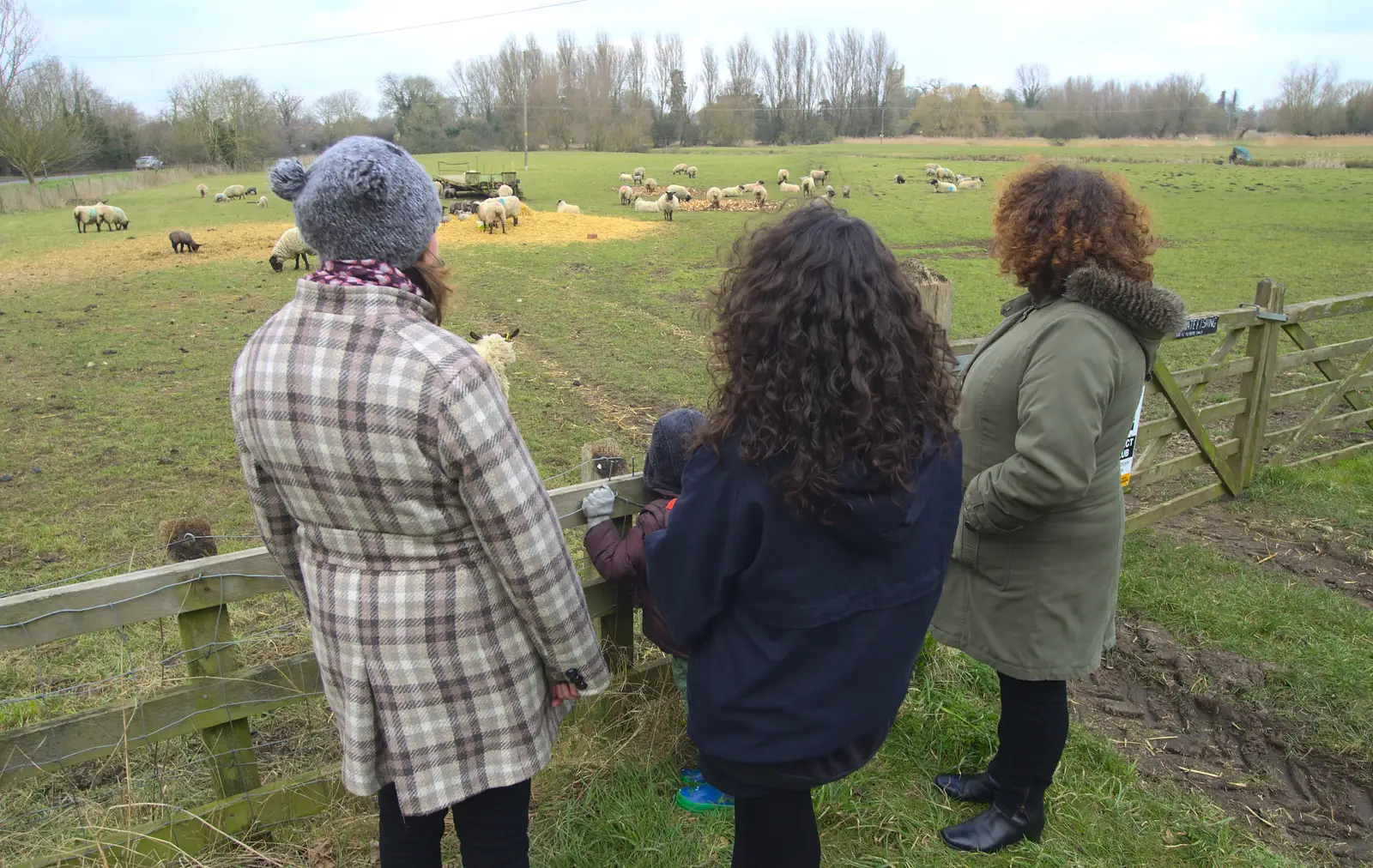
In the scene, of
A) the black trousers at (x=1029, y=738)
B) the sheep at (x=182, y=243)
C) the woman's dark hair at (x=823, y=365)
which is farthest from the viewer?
the sheep at (x=182, y=243)

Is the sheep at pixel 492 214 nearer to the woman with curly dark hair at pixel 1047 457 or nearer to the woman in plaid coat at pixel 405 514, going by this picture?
the woman with curly dark hair at pixel 1047 457

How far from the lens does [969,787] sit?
10.2ft

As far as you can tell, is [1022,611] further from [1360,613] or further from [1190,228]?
[1190,228]

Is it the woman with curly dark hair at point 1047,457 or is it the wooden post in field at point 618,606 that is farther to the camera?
the wooden post in field at point 618,606

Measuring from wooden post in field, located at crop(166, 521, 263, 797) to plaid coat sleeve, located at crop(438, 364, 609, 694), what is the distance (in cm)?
121

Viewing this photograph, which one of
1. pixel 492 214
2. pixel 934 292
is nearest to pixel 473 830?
pixel 934 292

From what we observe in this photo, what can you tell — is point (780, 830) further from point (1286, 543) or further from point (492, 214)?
point (492, 214)

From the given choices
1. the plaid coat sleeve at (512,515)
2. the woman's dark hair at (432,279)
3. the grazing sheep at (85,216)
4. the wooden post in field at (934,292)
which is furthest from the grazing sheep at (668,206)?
the plaid coat sleeve at (512,515)

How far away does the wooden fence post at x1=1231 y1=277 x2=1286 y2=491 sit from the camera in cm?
631

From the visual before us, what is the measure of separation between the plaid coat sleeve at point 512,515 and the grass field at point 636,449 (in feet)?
2.23

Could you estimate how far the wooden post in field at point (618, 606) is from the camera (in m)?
3.18

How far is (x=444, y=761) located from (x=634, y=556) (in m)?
0.91

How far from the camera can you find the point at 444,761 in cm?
189

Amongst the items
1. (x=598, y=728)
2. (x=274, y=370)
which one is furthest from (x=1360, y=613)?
(x=274, y=370)
